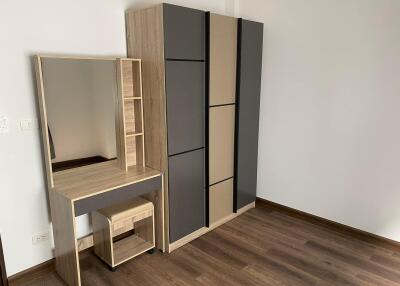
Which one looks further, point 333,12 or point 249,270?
point 333,12

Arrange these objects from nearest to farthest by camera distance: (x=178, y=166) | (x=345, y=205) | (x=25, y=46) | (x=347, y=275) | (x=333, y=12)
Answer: (x=25, y=46) → (x=347, y=275) → (x=178, y=166) → (x=333, y=12) → (x=345, y=205)

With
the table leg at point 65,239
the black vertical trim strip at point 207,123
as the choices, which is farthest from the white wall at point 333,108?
the table leg at point 65,239

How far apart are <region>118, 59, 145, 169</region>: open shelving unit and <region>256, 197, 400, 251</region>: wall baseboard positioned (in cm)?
174

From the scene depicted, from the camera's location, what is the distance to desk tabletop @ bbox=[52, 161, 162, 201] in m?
2.11

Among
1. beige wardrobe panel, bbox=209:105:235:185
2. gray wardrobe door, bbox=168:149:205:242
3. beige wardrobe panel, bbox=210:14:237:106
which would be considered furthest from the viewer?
beige wardrobe panel, bbox=209:105:235:185

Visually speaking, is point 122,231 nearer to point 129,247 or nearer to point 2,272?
point 129,247

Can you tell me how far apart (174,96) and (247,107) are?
103 centimetres

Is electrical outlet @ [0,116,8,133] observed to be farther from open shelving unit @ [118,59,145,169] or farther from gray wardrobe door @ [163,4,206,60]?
gray wardrobe door @ [163,4,206,60]

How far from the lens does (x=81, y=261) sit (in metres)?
2.54

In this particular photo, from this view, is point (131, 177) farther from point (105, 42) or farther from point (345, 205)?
point (345, 205)

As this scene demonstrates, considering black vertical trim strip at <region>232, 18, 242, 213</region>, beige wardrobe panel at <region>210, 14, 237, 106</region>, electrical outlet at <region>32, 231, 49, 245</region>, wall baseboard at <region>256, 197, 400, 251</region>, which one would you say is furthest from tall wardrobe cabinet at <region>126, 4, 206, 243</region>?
wall baseboard at <region>256, 197, 400, 251</region>

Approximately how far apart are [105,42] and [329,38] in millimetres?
2051

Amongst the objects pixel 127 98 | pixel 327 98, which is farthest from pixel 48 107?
pixel 327 98

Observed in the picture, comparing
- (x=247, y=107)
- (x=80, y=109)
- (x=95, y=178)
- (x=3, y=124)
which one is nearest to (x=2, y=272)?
(x=95, y=178)
